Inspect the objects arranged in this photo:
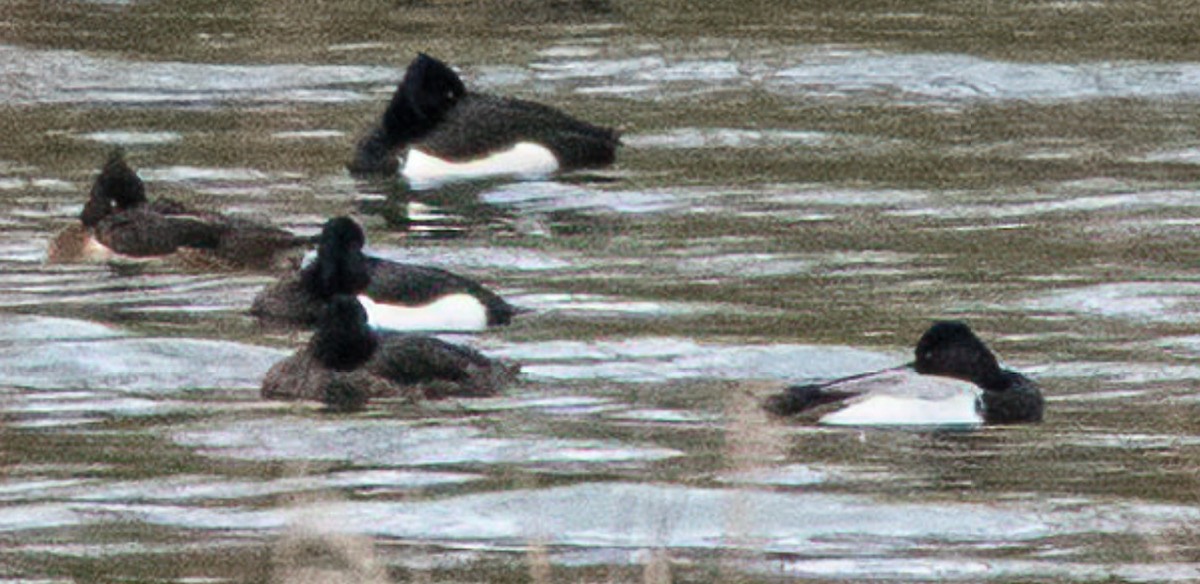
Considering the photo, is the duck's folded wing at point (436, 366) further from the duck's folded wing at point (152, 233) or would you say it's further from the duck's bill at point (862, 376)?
the duck's folded wing at point (152, 233)

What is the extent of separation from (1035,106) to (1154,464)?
11285 millimetres

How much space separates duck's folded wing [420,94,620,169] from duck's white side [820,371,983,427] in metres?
7.77

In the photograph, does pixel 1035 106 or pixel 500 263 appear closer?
pixel 500 263

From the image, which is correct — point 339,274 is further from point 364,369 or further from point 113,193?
point 113,193

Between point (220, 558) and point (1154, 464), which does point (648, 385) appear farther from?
point (220, 558)

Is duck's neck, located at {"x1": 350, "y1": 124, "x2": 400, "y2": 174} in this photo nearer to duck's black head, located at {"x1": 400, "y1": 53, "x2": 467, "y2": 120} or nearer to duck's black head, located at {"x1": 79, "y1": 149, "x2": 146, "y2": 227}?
duck's black head, located at {"x1": 400, "y1": 53, "x2": 467, "y2": 120}

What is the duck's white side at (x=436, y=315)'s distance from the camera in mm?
16484

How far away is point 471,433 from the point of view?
Answer: 13797 mm

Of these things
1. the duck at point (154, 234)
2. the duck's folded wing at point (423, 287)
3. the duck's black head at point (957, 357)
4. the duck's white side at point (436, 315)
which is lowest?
the duck's black head at point (957, 357)

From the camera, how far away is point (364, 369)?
14891 millimetres

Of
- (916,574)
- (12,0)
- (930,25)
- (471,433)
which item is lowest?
(916,574)

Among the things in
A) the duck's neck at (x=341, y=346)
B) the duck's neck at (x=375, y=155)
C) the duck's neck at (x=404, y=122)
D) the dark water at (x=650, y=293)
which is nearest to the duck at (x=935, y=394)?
the dark water at (x=650, y=293)

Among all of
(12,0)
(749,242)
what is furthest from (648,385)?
(12,0)

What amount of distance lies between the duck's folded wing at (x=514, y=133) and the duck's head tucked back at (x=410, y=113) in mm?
117
